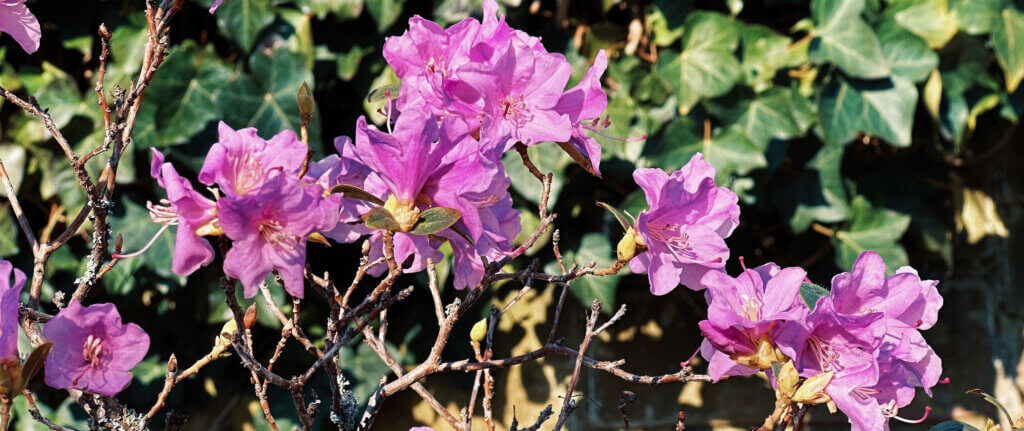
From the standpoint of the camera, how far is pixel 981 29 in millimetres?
1597

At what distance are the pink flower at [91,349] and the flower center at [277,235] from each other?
0.38ft

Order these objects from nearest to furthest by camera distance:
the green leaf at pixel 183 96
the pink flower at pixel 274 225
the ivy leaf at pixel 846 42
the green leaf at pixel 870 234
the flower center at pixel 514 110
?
the pink flower at pixel 274 225 < the flower center at pixel 514 110 < the green leaf at pixel 183 96 < the ivy leaf at pixel 846 42 < the green leaf at pixel 870 234

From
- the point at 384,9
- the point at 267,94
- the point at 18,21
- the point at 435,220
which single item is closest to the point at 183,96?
the point at 267,94

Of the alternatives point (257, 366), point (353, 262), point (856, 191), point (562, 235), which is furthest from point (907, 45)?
point (257, 366)

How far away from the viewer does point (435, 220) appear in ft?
1.84

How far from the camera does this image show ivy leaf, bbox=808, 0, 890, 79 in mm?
1563

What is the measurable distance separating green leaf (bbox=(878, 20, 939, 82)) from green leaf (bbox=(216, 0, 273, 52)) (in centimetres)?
107

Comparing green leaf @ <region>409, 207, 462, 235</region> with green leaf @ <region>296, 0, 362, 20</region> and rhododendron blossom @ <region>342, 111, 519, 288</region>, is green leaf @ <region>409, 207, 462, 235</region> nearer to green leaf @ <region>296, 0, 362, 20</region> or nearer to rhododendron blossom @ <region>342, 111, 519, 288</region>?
rhododendron blossom @ <region>342, 111, 519, 288</region>

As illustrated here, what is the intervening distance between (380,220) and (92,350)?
0.20 meters

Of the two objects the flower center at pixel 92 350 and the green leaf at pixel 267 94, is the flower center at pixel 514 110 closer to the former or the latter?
the flower center at pixel 92 350

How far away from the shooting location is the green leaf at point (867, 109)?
5.19 ft

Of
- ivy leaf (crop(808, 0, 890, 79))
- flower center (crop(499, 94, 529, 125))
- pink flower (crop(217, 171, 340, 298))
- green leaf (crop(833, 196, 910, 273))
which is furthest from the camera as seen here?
green leaf (crop(833, 196, 910, 273))

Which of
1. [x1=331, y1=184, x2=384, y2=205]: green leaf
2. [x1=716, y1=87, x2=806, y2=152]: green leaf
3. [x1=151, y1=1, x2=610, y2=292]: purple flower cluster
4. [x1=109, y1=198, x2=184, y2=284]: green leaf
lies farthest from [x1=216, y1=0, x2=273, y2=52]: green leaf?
[x1=331, y1=184, x2=384, y2=205]: green leaf

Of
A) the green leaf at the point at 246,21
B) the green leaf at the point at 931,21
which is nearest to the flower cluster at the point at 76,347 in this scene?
the green leaf at the point at 246,21
